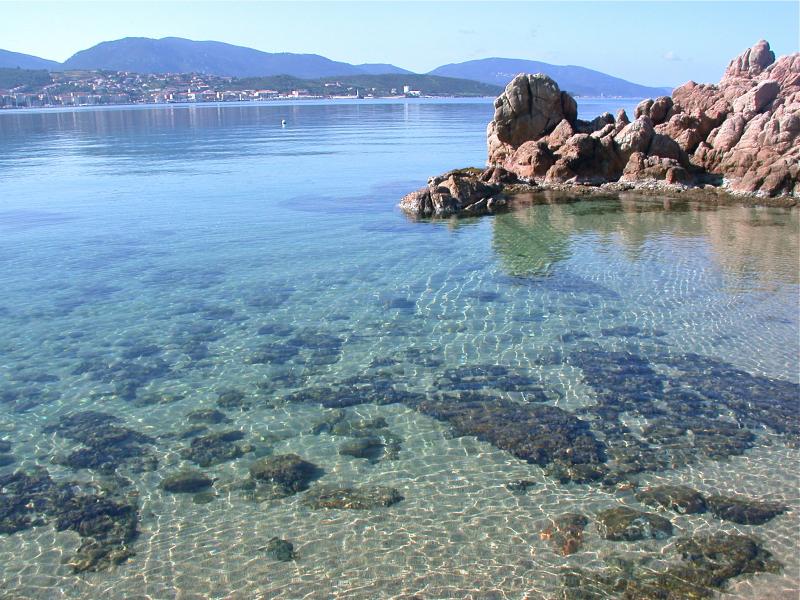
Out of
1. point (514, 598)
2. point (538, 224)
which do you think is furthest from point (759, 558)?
point (538, 224)

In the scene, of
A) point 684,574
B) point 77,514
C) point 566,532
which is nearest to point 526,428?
point 566,532

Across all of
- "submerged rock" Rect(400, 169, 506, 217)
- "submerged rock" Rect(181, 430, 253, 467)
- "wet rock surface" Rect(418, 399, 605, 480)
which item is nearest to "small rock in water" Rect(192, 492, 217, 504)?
"submerged rock" Rect(181, 430, 253, 467)

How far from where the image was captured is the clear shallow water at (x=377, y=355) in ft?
33.3

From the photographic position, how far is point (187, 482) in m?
12.1

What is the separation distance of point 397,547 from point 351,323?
10250mm

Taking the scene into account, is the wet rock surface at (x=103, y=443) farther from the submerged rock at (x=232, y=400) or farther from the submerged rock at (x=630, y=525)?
the submerged rock at (x=630, y=525)

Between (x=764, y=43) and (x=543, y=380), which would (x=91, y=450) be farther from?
(x=764, y=43)

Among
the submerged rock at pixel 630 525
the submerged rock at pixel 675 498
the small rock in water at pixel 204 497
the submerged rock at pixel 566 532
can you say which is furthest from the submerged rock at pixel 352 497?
the submerged rock at pixel 675 498

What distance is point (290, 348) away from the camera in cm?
1820

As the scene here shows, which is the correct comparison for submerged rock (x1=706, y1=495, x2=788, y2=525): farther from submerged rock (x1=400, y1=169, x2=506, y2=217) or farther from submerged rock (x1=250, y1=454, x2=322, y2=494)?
submerged rock (x1=400, y1=169, x2=506, y2=217)

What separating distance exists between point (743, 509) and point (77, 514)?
427 inches

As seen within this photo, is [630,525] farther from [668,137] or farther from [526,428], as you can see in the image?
[668,137]

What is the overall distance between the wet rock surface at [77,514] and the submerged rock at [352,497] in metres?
2.92

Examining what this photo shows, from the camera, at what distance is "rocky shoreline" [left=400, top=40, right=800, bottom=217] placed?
1571 inches
